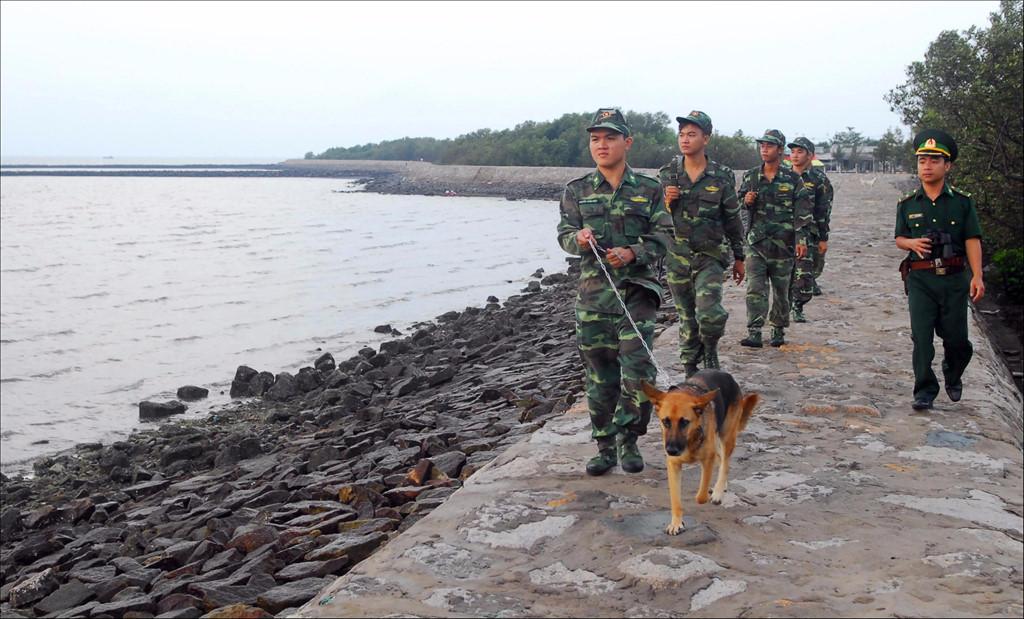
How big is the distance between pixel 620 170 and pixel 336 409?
27.7ft

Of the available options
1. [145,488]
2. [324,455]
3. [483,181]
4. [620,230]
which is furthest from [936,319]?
[483,181]

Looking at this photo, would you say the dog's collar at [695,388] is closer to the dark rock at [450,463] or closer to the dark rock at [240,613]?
the dark rock at [240,613]

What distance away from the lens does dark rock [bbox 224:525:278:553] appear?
21.8 ft

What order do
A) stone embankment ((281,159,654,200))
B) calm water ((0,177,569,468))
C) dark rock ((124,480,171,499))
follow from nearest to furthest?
dark rock ((124,480,171,499))
calm water ((0,177,569,468))
stone embankment ((281,159,654,200))

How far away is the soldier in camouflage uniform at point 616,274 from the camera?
17.4 feet

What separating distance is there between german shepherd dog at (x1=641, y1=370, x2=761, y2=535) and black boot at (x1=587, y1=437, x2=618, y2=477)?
0.77 meters

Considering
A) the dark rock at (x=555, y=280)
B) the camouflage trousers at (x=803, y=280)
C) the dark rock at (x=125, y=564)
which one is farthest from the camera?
the dark rock at (x=555, y=280)

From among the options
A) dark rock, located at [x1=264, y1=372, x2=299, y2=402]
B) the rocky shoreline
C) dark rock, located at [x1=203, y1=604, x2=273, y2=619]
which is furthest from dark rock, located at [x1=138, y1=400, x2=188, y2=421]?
dark rock, located at [x1=203, y1=604, x2=273, y2=619]

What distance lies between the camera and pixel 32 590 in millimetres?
6867

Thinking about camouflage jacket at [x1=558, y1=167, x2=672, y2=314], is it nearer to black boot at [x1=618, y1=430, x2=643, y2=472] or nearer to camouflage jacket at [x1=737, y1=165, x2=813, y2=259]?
black boot at [x1=618, y1=430, x2=643, y2=472]

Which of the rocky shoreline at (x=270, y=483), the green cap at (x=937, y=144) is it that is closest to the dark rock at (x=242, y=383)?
the rocky shoreline at (x=270, y=483)

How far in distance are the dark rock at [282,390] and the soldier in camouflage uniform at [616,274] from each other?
10495mm

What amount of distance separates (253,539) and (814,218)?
712 centimetres

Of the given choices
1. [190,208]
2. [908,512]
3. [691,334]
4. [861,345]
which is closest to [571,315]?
[861,345]
